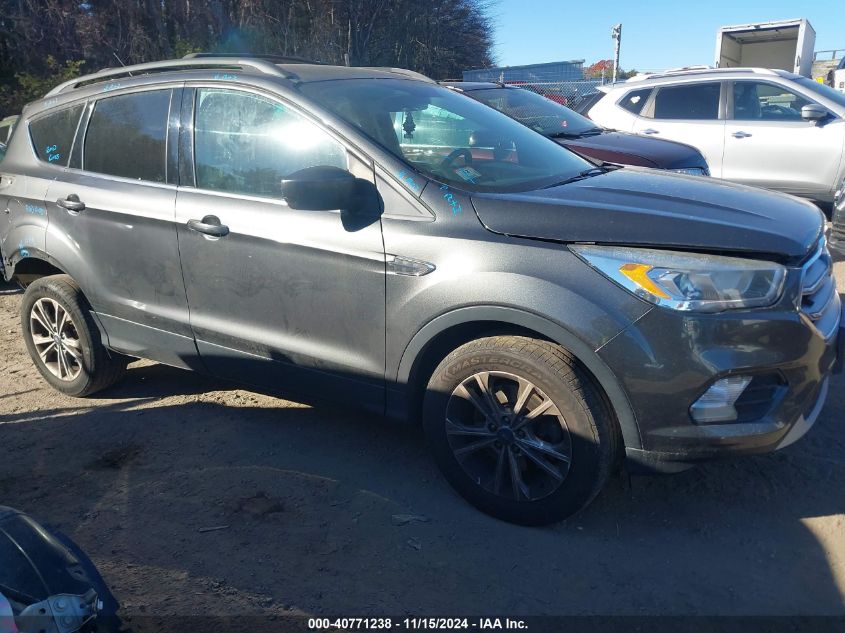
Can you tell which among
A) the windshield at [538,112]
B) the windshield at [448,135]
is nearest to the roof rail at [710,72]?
the windshield at [538,112]

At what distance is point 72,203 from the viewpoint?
13.1 feet

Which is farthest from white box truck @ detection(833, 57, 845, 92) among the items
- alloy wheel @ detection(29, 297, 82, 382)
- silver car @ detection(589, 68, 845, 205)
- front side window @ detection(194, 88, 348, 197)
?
alloy wheel @ detection(29, 297, 82, 382)

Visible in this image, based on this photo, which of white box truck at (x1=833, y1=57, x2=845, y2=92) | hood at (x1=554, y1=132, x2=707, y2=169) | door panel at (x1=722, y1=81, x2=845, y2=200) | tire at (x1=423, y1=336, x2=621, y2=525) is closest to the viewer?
tire at (x1=423, y1=336, x2=621, y2=525)

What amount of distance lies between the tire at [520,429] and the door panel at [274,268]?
1.21 ft

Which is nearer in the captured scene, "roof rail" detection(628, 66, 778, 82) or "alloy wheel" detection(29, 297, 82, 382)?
"alloy wheel" detection(29, 297, 82, 382)

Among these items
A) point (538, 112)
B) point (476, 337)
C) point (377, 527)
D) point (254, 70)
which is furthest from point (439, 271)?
point (538, 112)

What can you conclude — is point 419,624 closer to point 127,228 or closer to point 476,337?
point 476,337

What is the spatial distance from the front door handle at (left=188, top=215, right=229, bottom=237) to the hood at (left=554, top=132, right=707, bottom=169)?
3.62 meters

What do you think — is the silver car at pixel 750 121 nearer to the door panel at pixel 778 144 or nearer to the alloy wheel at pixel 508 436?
the door panel at pixel 778 144

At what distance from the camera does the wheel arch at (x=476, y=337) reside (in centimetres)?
263

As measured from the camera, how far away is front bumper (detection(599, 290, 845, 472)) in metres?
2.49

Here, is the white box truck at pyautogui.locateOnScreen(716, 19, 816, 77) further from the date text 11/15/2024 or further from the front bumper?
the date text 11/15/2024

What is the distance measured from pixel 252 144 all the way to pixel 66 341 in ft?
6.25

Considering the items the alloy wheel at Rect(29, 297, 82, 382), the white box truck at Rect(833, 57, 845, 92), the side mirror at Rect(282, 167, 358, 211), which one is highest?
the white box truck at Rect(833, 57, 845, 92)
